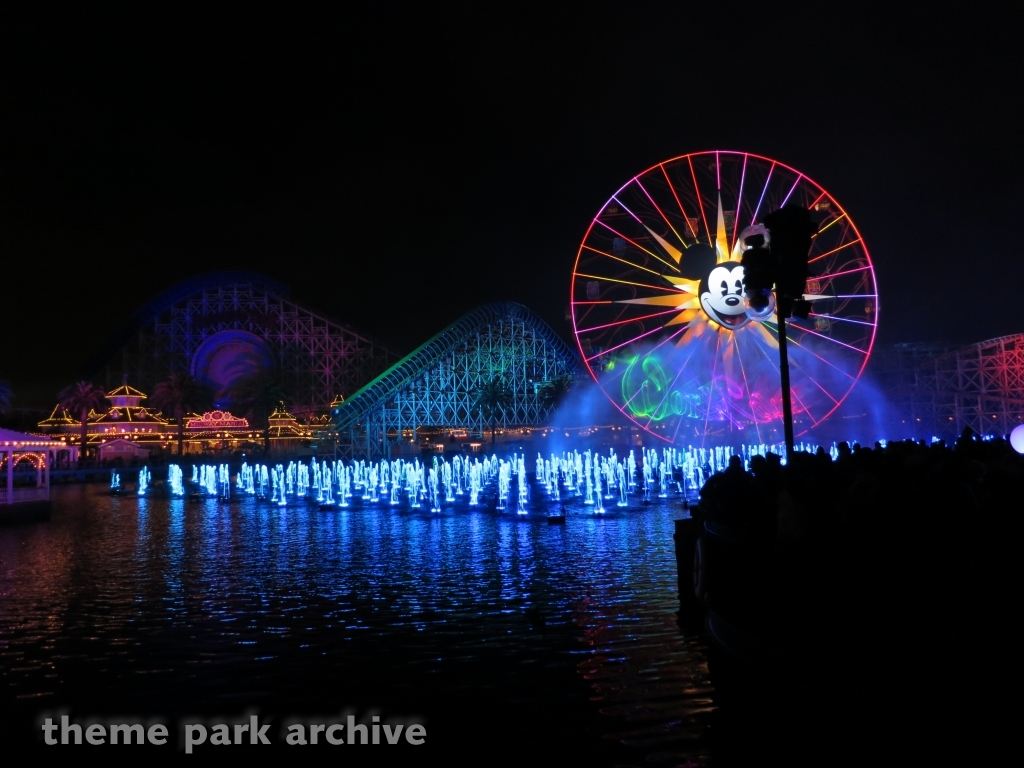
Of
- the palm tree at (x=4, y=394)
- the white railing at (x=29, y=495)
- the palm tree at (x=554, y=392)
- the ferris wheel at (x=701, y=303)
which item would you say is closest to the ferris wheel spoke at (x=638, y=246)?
the ferris wheel at (x=701, y=303)

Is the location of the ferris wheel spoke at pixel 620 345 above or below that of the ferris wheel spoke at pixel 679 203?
below

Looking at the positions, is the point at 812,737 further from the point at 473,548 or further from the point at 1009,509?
the point at 473,548

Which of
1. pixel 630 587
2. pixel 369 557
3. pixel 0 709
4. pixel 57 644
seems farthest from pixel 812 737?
pixel 369 557

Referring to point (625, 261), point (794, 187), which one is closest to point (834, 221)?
point (794, 187)

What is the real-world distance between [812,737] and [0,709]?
5967 mm

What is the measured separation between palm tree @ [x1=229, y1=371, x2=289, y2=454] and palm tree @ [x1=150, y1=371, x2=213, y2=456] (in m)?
3.10

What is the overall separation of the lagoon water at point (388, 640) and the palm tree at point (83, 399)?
4434 centimetres

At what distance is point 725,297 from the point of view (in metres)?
22.6

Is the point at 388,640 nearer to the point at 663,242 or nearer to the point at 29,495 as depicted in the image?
the point at 663,242

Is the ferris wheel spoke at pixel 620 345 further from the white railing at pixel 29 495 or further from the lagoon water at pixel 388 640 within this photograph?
the white railing at pixel 29 495

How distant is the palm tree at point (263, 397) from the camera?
170 feet

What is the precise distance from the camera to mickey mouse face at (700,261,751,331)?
22547 mm

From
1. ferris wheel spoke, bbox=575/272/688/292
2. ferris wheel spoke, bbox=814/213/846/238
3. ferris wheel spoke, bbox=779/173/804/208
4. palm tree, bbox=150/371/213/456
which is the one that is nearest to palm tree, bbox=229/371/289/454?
palm tree, bbox=150/371/213/456

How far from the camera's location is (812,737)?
16.3 ft
